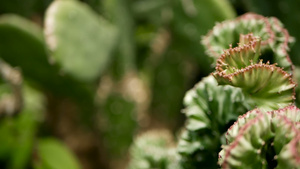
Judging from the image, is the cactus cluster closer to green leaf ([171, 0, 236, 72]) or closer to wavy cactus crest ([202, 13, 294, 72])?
wavy cactus crest ([202, 13, 294, 72])

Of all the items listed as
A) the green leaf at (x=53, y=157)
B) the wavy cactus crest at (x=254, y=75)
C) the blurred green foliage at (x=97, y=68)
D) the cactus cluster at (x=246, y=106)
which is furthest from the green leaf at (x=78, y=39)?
the wavy cactus crest at (x=254, y=75)

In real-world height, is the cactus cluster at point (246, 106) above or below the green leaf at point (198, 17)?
below

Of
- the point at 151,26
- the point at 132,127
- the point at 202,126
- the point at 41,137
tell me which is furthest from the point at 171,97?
the point at 202,126

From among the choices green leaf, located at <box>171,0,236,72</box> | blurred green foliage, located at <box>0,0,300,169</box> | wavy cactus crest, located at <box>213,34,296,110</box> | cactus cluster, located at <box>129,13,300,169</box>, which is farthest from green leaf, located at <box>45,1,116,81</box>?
wavy cactus crest, located at <box>213,34,296,110</box>

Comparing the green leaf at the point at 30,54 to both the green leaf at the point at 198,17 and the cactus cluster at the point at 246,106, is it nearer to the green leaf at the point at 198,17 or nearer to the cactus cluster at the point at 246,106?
the green leaf at the point at 198,17

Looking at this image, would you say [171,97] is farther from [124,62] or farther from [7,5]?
[7,5]
